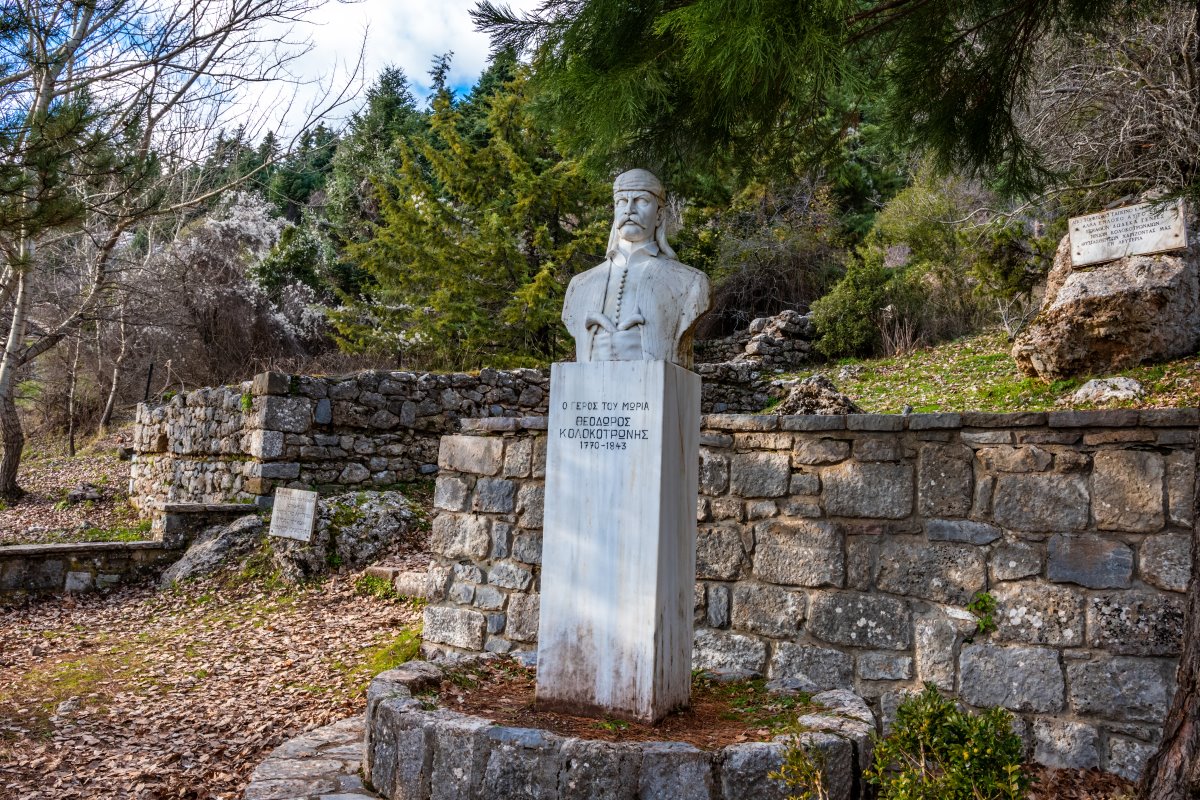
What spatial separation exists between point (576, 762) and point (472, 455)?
3109 mm

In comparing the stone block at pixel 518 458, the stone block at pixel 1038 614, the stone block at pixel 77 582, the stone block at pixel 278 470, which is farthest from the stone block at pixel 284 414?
the stone block at pixel 1038 614

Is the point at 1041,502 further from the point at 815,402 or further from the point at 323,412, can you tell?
the point at 323,412

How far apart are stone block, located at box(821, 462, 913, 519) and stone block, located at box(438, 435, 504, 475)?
6.96 feet

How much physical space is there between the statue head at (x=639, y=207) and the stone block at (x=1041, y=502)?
2055 mm

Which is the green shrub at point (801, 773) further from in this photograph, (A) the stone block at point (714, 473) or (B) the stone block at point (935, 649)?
(A) the stone block at point (714, 473)

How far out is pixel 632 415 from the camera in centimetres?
332

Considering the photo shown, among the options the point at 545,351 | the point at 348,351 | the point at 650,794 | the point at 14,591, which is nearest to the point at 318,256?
the point at 348,351

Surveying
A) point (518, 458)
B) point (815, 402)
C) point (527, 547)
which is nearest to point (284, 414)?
point (518, 458)

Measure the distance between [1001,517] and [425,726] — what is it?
289cm

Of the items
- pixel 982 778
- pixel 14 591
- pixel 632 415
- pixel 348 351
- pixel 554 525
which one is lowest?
pixel 14 591

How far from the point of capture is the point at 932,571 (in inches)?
167

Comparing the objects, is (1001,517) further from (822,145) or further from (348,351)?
(348,351)

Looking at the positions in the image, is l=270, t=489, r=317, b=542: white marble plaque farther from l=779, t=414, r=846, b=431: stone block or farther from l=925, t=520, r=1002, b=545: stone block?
l=925, t=520, r=1002, b=545: stone block

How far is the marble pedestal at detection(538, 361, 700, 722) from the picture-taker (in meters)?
3.24
